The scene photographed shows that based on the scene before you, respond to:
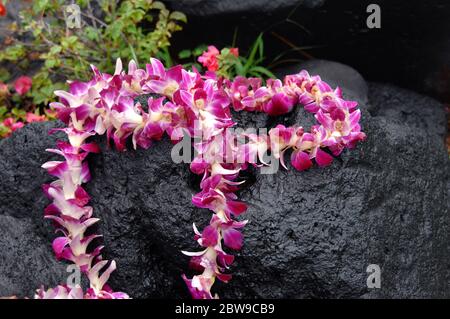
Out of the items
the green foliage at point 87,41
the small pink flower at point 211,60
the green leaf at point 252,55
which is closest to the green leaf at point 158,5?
the green foliage at point 87,41

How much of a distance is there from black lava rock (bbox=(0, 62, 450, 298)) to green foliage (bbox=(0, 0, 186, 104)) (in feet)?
4.21

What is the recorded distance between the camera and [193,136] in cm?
262

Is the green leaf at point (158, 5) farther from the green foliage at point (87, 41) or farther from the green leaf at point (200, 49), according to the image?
the green leaf at point (200, 49)

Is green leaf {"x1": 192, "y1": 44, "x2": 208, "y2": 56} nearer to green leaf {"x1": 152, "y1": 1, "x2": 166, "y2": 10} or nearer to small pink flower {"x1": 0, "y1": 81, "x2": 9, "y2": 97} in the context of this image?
green leaf {"x1": 152, "y1": 1, "x2": 166, "y2": 10}

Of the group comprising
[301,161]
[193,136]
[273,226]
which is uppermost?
[193,136]

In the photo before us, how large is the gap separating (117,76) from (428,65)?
8.77 ft

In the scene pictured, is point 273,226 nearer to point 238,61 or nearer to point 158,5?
point 238,61

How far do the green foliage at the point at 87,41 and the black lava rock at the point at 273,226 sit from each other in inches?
50.5

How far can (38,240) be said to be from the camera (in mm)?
2801

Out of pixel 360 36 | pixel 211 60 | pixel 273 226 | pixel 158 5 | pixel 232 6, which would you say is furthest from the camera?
pixel 360 36

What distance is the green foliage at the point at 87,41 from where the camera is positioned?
403cm

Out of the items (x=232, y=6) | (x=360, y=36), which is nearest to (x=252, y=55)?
(x=232, y=6)

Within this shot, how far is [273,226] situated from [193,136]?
0.47 m

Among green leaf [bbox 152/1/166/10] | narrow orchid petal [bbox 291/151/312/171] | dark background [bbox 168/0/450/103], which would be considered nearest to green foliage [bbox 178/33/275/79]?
dark background [bbox 168/0/450/103]
